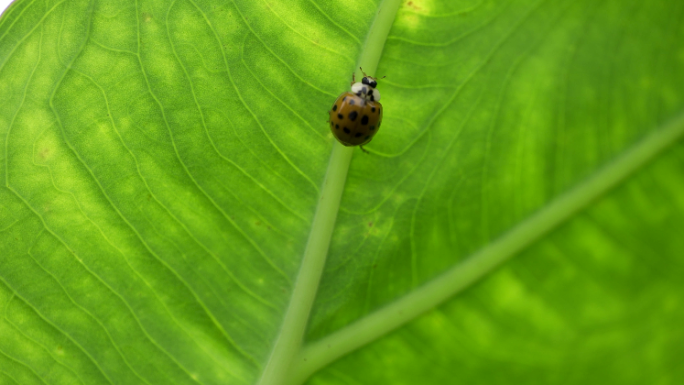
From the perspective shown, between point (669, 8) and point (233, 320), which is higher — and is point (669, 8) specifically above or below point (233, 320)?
above

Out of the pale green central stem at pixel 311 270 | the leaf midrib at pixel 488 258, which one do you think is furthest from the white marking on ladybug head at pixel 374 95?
the leaf midrib at pixel 488 258

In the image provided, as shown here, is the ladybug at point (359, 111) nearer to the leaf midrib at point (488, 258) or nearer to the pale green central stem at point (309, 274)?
the pale green central stem at point (309, 274)

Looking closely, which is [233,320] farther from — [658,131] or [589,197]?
[658,131]

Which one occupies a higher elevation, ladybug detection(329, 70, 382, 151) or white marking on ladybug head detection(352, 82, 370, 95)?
white marking on ladybug head detection(352, 82, 370, 95)

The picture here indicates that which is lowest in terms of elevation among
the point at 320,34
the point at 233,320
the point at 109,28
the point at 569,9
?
the point at 233,320

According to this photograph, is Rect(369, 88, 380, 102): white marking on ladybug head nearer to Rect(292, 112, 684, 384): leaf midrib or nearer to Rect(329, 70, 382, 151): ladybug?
Rect(329, 70, 382, 151): ladybug

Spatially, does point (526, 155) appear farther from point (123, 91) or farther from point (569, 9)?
point (123, 91)

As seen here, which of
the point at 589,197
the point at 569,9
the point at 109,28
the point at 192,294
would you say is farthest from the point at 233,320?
the point at 569,9

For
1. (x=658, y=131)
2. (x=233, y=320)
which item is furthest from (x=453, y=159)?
(x=233, y=320)

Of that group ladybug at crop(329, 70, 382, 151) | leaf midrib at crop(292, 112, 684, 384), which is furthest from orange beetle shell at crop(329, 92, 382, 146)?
leaf midrib at crop(292, 112, 684, 384)
